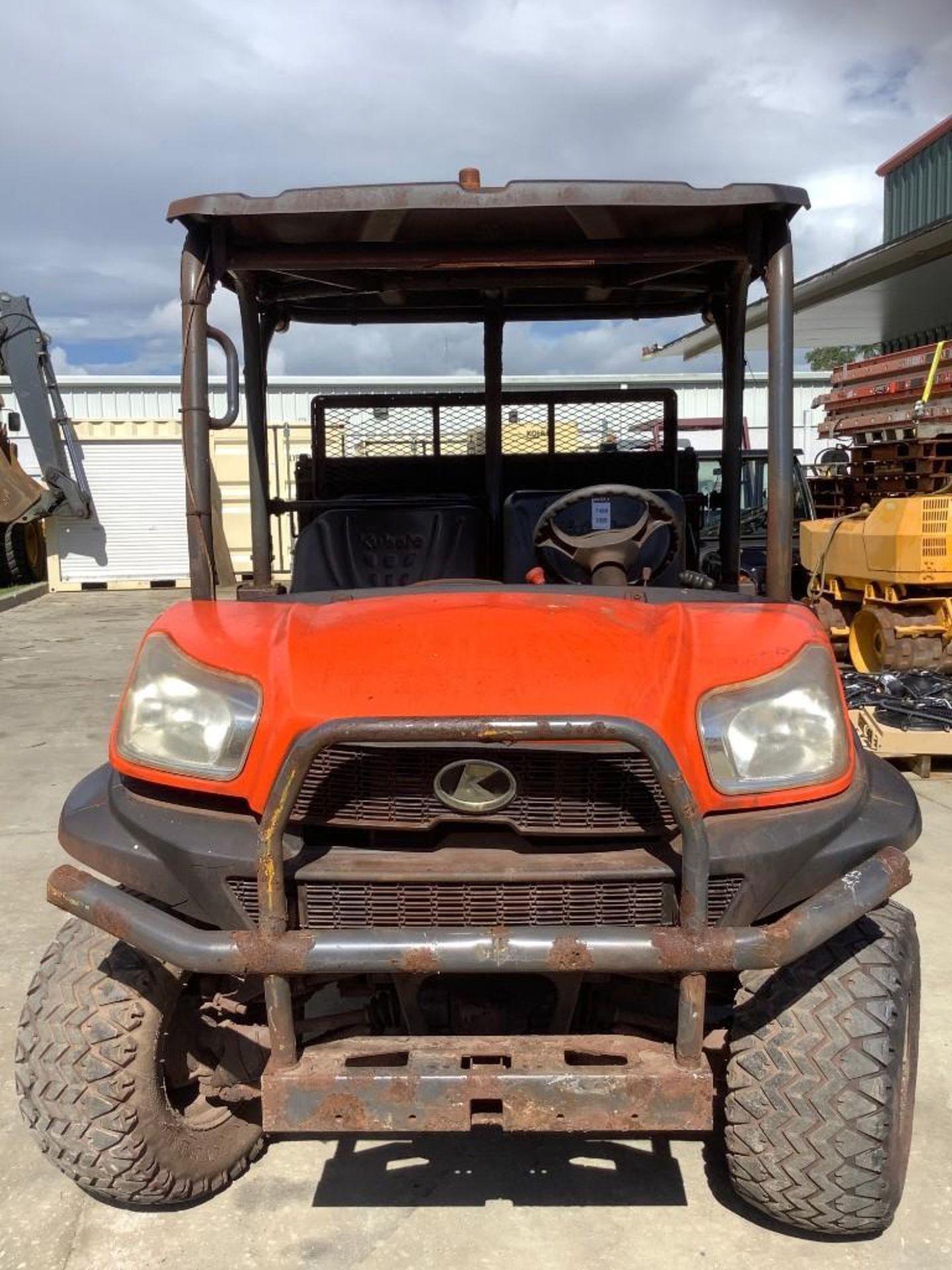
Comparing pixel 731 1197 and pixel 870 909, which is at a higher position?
pixel 870 909

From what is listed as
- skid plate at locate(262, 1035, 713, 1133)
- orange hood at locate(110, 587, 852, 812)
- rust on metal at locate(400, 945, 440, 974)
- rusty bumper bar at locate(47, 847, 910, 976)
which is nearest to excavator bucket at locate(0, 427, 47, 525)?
orange hood at locate(110, 587, 852, 812)

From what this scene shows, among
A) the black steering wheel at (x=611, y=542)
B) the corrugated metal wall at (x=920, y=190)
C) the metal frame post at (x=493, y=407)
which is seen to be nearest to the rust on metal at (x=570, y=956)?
the black steering wheel at (x=611, y=542)

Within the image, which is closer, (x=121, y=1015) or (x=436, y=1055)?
(x=436, y=1055)

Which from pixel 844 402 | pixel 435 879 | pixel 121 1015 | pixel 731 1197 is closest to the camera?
pixel 435 879

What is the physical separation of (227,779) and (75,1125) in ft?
2.59

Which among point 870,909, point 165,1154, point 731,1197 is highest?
point 870,909

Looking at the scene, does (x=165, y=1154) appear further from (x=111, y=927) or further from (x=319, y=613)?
(x=319, y=613)

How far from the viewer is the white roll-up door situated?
57.0 feet

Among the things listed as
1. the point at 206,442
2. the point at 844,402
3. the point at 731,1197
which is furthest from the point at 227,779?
the point at 844,402

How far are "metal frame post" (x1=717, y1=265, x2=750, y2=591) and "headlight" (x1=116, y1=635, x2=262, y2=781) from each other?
1.71 metres

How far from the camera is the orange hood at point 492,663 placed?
2.08 metres

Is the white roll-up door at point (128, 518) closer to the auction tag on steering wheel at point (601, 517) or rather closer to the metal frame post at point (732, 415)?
the metal frame post at point (732, 415)

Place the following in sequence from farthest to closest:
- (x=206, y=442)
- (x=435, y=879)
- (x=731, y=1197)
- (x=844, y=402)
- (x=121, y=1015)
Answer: (x=844, y=402) → (x=206, y=442) → (x=731, y=1197) → (x=121, y=1015) → (x=435, y=879)

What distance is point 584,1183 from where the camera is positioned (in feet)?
8.60
